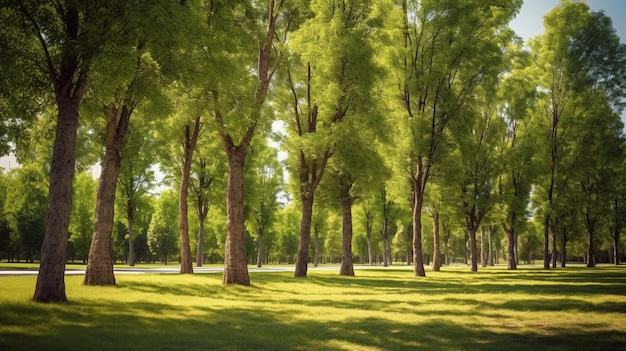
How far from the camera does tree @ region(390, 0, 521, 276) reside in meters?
30.1

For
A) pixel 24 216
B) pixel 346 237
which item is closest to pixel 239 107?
pixel 346 237

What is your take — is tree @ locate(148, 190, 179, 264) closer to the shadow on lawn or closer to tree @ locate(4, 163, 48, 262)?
tree @ locate(4, 163, 48, 262)

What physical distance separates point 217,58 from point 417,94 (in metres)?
19.2

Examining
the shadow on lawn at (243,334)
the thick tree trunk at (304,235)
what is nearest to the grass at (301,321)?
the shadow on lawn at (243,334)

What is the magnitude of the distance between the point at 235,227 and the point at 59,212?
8.72m

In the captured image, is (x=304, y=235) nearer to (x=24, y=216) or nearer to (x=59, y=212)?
(x=59, y=212)

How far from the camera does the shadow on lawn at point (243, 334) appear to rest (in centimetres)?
823

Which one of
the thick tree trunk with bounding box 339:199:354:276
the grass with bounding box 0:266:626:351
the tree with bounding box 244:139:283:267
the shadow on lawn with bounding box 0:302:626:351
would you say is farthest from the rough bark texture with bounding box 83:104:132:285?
the tree with bounding box 244:139:283:267

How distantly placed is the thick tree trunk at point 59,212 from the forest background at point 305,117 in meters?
0.05

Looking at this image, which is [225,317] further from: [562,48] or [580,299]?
[562,48]

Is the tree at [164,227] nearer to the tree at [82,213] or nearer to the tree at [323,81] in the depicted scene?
the tree at [82,213]

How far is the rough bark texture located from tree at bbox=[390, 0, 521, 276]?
1893cm

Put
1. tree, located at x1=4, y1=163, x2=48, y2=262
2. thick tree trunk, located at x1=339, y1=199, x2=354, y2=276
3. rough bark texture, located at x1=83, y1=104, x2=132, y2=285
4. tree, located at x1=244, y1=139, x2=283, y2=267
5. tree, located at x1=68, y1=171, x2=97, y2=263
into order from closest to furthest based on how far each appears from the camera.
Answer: rough bark texture, located at x1=83, y1=104, x2=132, y2=285, thick tree trunk, located at x1=339, y1=199, x2=354, y2=276, tree, located at x1=244, y1=139, x2=283, y2=267, tree, located at x1=4, y1=163, x2=48, y2=262, tree, located at x1=68, y1=171, x2=97, y2=263

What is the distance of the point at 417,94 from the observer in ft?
103
